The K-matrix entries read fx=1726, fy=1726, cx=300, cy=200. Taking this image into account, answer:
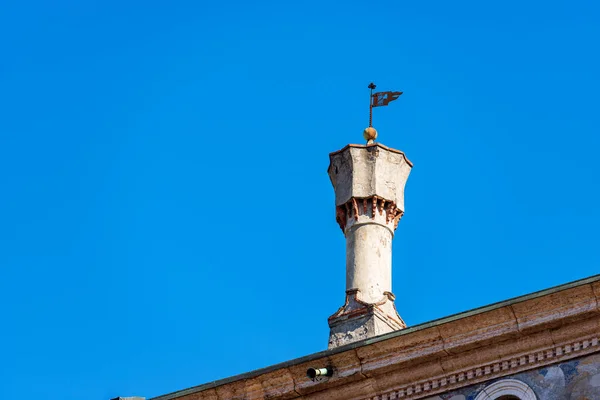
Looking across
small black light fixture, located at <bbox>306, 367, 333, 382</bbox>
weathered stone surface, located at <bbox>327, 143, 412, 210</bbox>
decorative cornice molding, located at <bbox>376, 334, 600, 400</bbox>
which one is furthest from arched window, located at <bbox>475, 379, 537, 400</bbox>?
weathered stone surface, located at <bbox>327, 143, 412, 210</bbox>

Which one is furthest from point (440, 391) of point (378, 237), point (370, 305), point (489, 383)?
point (378, 237)

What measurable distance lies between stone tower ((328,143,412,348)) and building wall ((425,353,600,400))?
737cm

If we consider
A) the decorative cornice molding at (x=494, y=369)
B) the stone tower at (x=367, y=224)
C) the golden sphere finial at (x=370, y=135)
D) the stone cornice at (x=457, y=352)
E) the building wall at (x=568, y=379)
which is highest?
the golden sphere finial at (x=370, y=135)

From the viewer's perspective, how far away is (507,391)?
19297 millimetres

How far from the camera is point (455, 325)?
1973cm

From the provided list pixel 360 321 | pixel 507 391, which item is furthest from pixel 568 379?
pixel 360 321

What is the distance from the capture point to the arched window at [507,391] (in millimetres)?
19139

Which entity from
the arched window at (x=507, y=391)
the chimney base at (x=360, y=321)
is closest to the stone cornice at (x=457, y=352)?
the arched window at (x=507, y=391)

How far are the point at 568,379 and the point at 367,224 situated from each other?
9622 millimetres

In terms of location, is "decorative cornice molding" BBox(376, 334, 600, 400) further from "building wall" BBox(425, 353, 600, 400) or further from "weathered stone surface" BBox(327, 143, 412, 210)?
"weathered stone surface" BBox(327, 143, 412, 210)

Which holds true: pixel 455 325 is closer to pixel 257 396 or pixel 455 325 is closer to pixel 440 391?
pixel 440 391

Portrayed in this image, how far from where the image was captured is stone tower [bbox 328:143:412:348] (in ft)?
87.6

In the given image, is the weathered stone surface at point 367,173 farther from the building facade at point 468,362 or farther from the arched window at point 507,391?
the arched window at point 507,391

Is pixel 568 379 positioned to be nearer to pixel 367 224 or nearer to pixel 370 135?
pixel 367 224
